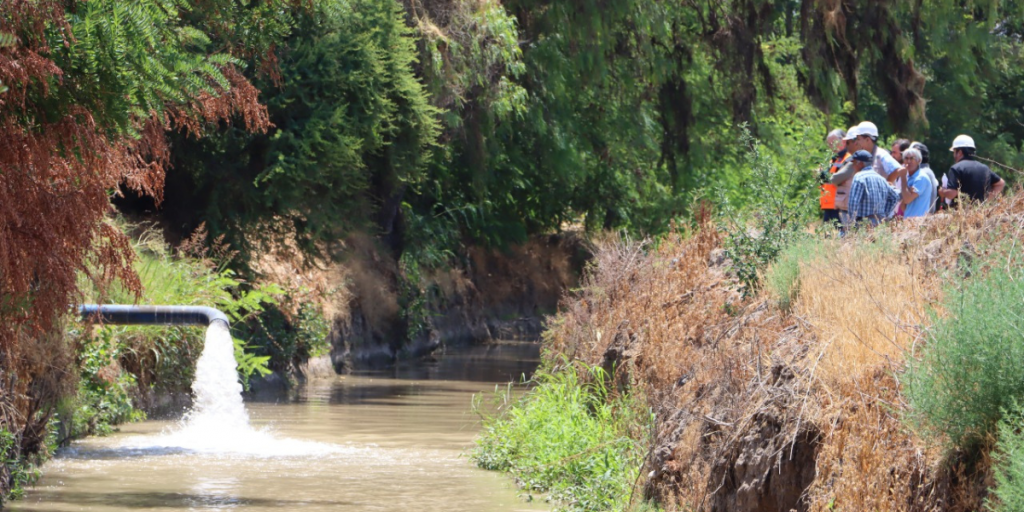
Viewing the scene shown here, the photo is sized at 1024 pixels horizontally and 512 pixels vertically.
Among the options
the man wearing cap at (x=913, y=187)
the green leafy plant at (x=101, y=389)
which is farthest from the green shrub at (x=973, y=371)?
the green leafy plant at (x=101, y=389)

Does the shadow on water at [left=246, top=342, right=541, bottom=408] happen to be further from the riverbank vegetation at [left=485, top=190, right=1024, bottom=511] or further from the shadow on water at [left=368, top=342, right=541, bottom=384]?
the riverbank vegetation at [left=485, top=190, right=1024, bottom=511]

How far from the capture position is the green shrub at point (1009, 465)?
20.4 ft

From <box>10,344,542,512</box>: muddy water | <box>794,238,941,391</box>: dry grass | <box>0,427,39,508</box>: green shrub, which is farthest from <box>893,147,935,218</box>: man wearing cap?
<box>0,427,39,508</box>: green shrub

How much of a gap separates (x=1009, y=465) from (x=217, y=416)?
12313mm

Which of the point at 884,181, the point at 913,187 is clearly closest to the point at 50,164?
the point at 884,181

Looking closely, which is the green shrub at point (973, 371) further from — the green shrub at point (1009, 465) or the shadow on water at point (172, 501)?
the shadow on water at point (172, 501)

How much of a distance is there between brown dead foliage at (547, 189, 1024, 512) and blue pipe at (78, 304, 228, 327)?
621cm

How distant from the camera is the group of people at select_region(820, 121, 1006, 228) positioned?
14.3 metres

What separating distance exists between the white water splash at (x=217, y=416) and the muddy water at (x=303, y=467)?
10 cm

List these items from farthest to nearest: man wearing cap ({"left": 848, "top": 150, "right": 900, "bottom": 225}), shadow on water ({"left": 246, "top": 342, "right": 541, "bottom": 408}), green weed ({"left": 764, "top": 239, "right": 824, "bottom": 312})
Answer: shadow on water ({"left": 246, "top": 342, "right": 541, "bottom": 408}), man wearing cap ({"left": 848, "top": 150, "right": 900, "bottom": 225}), green weed ({"left": 764, "top": 239, "right": 824, "bottom": 312})

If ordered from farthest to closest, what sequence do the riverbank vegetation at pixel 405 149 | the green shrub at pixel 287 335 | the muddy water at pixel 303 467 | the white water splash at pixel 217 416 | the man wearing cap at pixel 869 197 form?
the green shrub at pixel 287 335 < the white water splash at pixel 217 416 < the man wearing cap at pixel 869 197 < the muddy water at pixel 303 467 < the riverbank vegetation at pixel 405 149

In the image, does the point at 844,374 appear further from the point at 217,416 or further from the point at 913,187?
the point at 217,416

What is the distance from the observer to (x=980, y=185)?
15.1 metres

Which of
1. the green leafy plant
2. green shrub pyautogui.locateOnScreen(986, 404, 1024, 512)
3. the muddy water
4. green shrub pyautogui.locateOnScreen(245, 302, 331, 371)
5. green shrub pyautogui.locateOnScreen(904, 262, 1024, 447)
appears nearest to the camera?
green shrub pyautogui.locateOnScreen(986, 404, 1024, 512)
